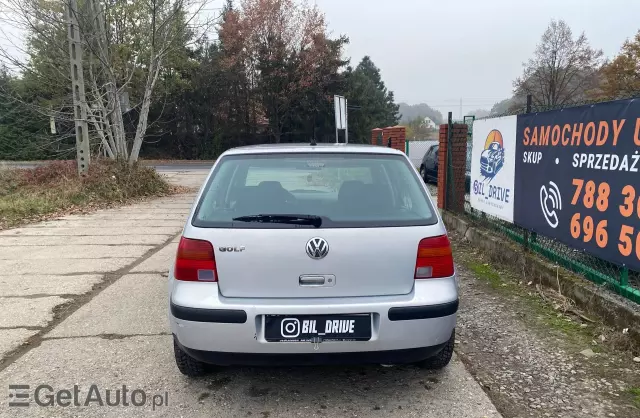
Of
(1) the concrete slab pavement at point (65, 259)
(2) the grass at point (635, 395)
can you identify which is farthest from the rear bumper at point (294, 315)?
(1) the concrete slab pavement at point (65, 259)

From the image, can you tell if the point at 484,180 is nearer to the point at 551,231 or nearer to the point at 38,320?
the point at 551,231

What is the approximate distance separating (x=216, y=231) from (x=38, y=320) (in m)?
2.67

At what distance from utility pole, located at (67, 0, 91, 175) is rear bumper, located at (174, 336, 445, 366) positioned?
1265cm

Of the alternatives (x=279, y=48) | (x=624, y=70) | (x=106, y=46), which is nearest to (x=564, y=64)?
(x=624, y=70)

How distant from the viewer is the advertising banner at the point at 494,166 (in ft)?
18.8

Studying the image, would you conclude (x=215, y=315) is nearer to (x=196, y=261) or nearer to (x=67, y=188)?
(x=196, y=261)

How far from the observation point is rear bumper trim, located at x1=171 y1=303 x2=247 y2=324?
2.58 m

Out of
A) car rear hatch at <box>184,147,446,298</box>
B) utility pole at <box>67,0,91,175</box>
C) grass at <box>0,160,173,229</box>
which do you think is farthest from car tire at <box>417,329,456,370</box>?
utility pole at <box>67,0,91,175</box>

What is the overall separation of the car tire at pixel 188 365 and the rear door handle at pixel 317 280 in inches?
38.7

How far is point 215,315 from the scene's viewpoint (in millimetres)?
2600

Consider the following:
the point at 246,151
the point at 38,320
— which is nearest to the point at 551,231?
→ the point at 246,151

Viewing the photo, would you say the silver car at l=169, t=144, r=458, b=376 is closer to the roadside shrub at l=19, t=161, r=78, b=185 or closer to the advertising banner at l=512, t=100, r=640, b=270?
the advertising banner at l=512, t=100, r=640, b=270
